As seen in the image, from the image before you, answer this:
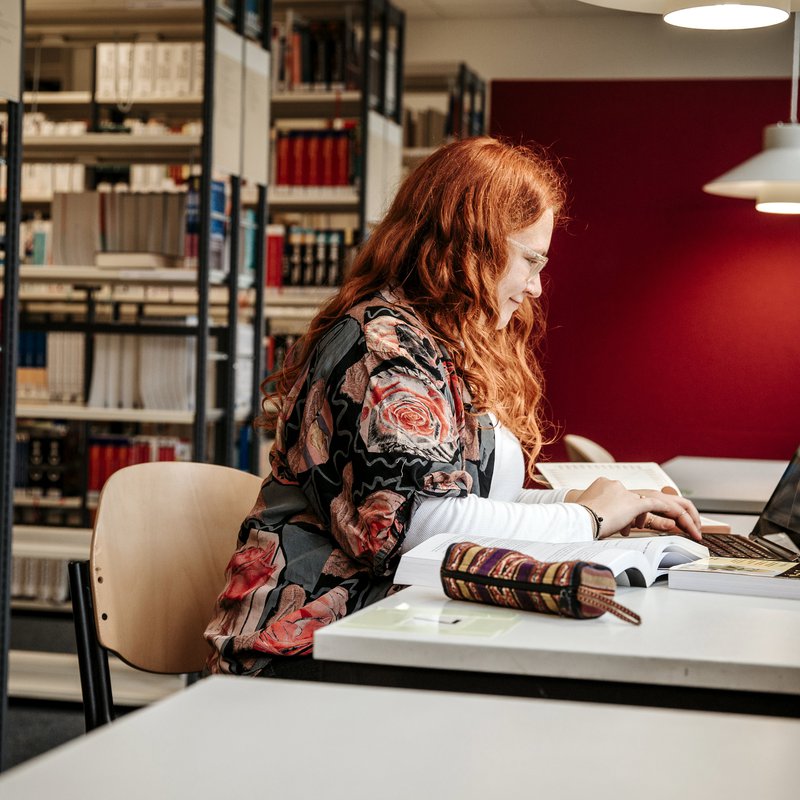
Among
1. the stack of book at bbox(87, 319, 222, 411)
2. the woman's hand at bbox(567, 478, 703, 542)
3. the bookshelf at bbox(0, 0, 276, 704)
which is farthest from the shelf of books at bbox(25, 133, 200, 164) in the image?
the woman's hand at bbox(567, 478, 703, 542)

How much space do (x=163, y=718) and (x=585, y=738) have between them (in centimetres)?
29

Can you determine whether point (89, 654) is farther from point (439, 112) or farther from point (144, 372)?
point (439, 112)

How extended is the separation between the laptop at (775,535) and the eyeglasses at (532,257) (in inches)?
19.4

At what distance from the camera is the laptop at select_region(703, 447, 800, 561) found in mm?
1646

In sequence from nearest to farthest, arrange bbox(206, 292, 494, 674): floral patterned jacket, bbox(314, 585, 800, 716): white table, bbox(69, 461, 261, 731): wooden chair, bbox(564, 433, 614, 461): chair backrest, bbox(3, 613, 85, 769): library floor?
bbox(314, 585, 800, 716): white table, bbox(206, 292, 494, 674): floral patterned jacket, bbox(69, 461, 261, 731): wooden chair, bbox(3, 613, 85, 769): library floor, bbox(564, 433, 614, 461): chair backrest

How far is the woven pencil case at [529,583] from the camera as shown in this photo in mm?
1146

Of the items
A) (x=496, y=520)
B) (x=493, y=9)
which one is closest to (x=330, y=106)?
(x=493, y=9)

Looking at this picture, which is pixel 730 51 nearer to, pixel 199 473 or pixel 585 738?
pixel 199 473

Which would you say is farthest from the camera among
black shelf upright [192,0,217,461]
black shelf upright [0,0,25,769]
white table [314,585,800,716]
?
black shelf upright [192,0,217,461]

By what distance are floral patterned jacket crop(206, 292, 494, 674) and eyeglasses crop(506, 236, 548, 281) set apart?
0.25 meters

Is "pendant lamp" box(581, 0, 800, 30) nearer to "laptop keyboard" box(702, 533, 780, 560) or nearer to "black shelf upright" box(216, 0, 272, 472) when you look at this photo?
"laptop keyboard" box(702, 533, 780, 560)

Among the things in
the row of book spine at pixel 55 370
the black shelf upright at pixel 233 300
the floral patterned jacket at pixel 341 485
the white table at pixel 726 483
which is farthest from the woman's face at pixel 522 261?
the row of book spine at pixel 55 370

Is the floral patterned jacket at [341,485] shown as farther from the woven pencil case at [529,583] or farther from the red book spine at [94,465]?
the red book spine at [94,465]

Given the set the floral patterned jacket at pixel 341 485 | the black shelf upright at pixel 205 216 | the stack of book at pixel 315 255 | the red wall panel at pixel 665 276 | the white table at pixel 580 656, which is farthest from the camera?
the red wall panel at pixel 665 276
